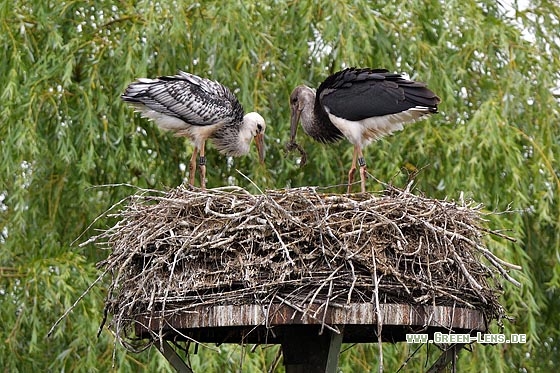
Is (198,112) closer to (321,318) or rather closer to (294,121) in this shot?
(294,121)

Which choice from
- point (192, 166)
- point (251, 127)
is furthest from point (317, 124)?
point (192, 166)

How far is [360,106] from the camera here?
791 centimetres

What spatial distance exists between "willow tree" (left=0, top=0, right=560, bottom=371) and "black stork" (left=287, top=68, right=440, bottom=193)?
601mm

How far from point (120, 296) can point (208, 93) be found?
8.18 ft

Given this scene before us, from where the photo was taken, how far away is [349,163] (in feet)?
30.5

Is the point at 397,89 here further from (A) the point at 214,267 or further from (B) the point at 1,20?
(B) the point at 1,20

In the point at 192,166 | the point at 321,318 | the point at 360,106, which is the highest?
the point at 360,106

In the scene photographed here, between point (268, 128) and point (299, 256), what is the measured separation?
345cm

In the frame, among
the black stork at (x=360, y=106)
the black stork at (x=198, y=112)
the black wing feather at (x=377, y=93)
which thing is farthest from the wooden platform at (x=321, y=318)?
the black stork at (x=198, y=112)

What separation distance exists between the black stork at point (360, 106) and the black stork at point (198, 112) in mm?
355

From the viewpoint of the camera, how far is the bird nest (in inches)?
226

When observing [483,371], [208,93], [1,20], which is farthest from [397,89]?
[1,20]

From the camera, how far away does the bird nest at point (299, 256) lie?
574 centimetres

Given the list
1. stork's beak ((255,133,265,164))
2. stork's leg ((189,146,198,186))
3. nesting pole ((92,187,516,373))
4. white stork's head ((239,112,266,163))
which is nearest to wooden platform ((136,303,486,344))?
nesting pole ((92,187,516,373))
